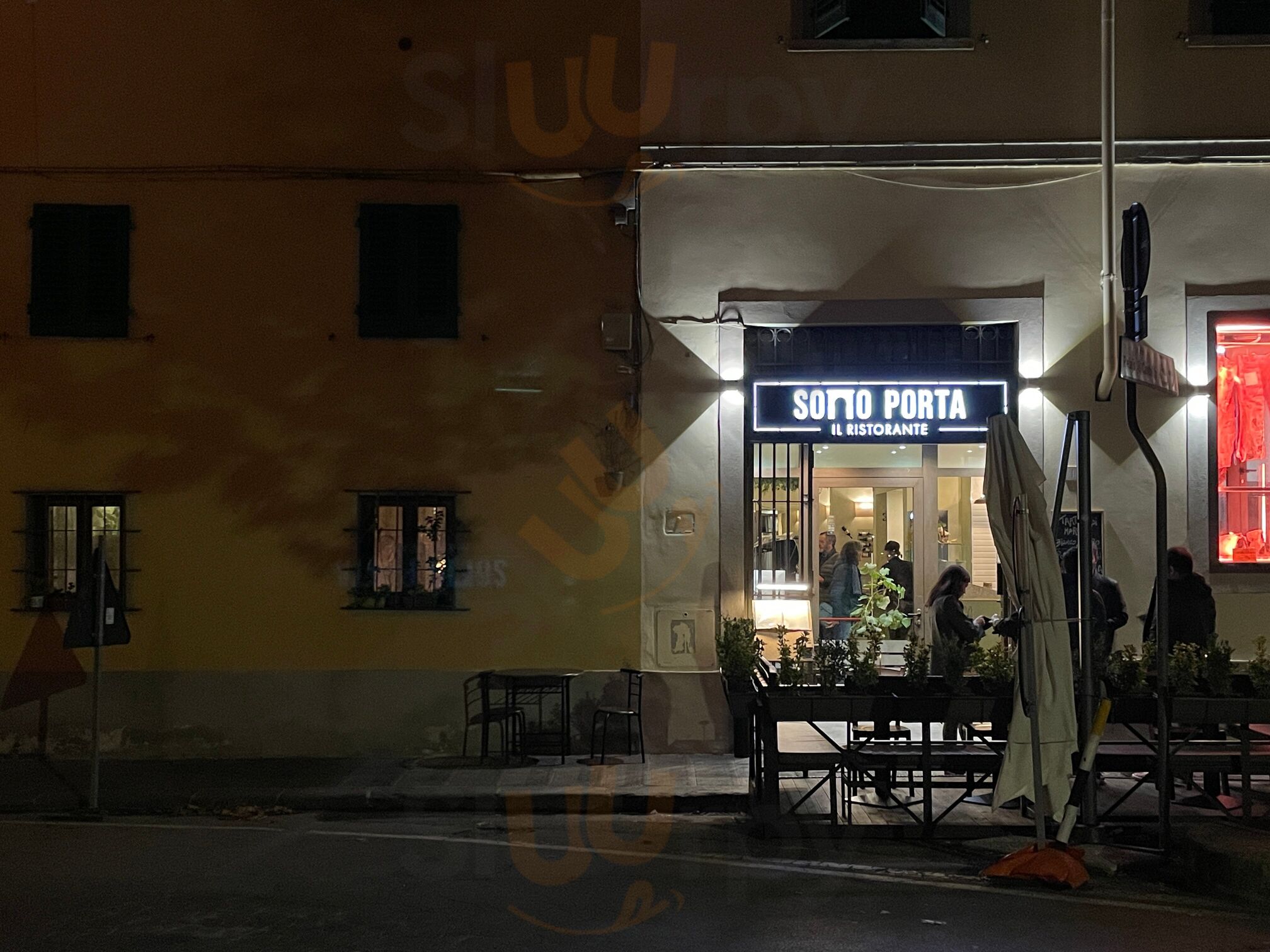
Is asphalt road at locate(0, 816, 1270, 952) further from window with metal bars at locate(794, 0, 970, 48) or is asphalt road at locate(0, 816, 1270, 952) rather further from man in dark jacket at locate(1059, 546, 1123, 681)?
window with metal bars at locate(794, 0, 970, 48)

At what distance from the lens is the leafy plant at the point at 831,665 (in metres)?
8.87

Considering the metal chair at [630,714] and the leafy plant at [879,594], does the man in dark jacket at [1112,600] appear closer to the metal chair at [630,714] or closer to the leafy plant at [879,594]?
the leafy plant at [879,594]

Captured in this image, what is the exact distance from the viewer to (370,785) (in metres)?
10.3

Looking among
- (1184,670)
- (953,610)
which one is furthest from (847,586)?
(1184,670)

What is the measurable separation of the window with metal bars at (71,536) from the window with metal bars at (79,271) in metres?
1.59

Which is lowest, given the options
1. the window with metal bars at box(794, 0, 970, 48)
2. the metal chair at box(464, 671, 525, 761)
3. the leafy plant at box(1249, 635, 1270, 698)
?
the metal chair at box(464, 671, 525, 761)

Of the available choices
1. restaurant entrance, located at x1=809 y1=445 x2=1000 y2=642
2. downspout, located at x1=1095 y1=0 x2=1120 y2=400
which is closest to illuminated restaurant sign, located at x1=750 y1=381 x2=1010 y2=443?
restaurant entrance, located at x1=809 y1=445 x2=1000 y2=642

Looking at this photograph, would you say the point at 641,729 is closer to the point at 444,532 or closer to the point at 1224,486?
the point at 444,532

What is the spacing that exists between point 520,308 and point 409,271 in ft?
3.73

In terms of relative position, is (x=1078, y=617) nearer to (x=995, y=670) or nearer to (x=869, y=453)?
(x=995, y=670)

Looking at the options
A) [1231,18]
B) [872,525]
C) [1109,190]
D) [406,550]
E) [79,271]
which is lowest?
[406,550]

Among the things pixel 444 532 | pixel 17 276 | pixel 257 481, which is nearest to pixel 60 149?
pixel 17 276

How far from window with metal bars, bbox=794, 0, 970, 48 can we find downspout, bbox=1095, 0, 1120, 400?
50.5 inches

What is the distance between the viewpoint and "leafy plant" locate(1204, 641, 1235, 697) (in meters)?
8.55
